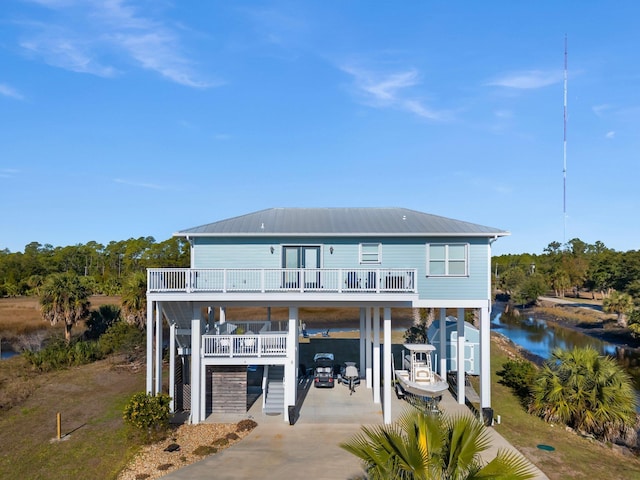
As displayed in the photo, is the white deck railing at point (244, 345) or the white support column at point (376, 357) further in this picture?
the white support column at point (376, 357)

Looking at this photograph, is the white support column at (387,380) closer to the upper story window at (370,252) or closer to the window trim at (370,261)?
the window trim at (370,261)

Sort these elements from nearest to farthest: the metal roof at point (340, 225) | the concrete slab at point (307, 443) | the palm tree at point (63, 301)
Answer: the concrete slab at point (307, 443)
the metal roof at point (340, 225)
the palm tree at point (63, 301)

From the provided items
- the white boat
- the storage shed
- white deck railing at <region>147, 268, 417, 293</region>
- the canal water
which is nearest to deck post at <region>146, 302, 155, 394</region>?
white deck railing at <region>147, 268, 417, 293</region>

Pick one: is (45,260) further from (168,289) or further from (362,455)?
(362,455)

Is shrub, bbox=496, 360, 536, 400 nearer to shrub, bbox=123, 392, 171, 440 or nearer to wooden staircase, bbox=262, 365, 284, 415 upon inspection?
wooden staircase, bbox=262, 365, 284, 415

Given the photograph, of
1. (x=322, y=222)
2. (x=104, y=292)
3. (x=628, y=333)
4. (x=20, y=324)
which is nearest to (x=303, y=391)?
(x=322, y=222)

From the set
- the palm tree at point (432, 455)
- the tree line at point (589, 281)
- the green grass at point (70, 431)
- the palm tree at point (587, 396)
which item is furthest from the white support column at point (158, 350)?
the tree line at point (589, 281)
